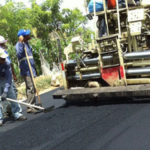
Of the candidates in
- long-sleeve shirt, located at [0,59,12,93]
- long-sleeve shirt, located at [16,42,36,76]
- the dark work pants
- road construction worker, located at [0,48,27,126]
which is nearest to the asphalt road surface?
road construction worker, located at [0,48,27,126]

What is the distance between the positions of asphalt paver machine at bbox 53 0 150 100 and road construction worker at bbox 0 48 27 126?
86cm

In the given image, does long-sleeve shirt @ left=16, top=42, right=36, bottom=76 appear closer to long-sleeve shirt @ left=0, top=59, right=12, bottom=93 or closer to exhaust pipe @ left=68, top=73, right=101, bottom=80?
long-sleeve shirt @ left=0, top=59, right=12, bottom=93

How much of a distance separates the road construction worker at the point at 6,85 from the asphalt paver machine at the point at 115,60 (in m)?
0.86

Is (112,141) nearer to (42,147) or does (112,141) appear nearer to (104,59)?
(42,147)

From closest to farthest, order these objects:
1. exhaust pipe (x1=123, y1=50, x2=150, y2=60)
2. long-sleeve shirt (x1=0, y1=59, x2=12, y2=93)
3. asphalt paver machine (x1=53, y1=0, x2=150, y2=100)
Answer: exhaust pipe (x1=123, y1=50, x2=150, y2=60), asphalt paver machine (x1=53, y1=0, x2=150, y2=100), long-sleeve shirt (x1=0, y1=59, x2=12, y2=93)

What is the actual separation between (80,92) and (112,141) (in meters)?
2.06

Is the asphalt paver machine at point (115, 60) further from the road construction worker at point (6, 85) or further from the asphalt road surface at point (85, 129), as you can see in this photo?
the road construction worker at point (6, 85)

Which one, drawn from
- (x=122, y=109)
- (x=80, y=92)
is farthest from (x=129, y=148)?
(x=80, y=92)

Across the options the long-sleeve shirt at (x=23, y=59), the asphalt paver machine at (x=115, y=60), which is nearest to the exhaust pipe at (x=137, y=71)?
the asphalt paver machine at (x=115, y=60)

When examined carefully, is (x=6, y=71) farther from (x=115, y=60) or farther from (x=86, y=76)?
(x=115, y=60)

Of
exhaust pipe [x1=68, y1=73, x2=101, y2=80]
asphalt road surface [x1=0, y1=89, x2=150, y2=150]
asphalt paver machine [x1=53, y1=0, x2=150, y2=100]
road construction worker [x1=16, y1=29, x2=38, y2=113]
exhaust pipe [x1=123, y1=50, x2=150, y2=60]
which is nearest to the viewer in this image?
asphalt road surface [x1=0, y1=89, x2=150, y2=150]

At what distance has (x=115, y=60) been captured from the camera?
5.18 meters

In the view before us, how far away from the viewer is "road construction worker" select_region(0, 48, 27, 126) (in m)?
4.99

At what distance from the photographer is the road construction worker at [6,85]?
4.99m
